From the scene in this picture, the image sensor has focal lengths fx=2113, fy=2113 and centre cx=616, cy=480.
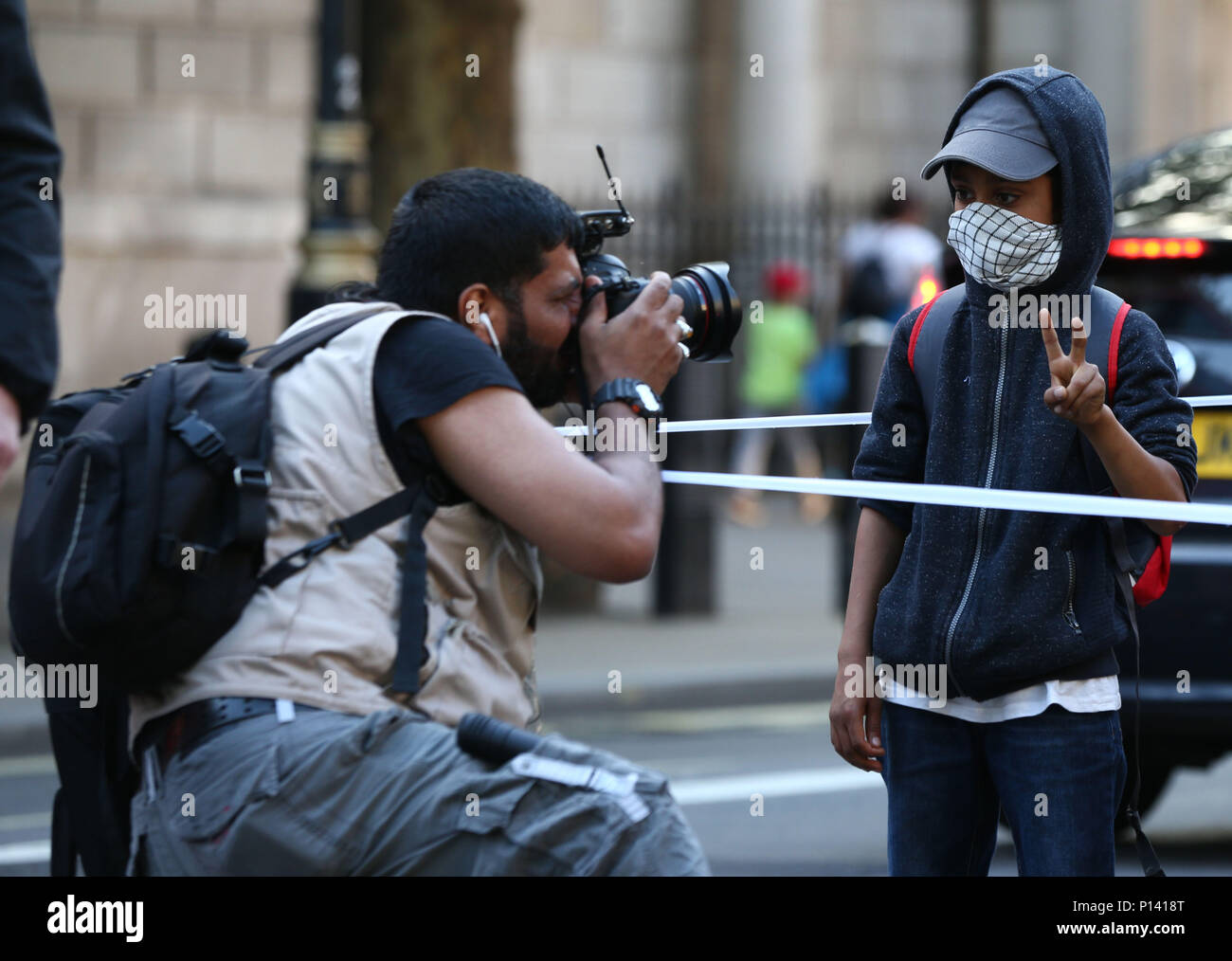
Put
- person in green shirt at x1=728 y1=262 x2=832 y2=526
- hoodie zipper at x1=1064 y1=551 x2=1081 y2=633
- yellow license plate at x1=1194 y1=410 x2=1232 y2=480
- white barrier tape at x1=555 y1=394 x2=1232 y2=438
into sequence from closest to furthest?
hoodie zipper at x1=1064 y1=551 x2=1081 y2=633 < white barrier tape at x1=555 y1=394 x2=1232 y2=438 < yellow license plate at x1=1194 y1=410 x2=1232 y2=480 < person in green shirt at x1=728 y1=262 x2=832 y2=526

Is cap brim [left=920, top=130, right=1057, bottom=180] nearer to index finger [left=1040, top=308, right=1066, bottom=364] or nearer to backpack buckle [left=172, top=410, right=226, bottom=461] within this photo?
index finger [left=1040, top=308, right=1066, bottom=364]

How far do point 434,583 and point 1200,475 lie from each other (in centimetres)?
321

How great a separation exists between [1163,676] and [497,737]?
3.24 meters

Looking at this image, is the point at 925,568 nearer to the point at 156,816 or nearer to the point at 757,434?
the point at 156,816

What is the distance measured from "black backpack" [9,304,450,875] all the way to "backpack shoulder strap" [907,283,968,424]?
0.79 m

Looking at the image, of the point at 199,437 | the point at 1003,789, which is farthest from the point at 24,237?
the point at 1003,789

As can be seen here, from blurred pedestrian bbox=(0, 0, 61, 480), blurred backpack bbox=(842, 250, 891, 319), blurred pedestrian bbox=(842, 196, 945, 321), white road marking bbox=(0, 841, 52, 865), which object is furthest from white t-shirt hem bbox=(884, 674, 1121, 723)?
blurred backpack bbox=(842, 250, 891, 319)

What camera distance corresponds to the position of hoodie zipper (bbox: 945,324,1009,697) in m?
2.92

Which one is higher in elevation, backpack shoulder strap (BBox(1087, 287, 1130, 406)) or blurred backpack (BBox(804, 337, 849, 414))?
backpack shoulder strap (BBox(1087, 287, 1130, 406))

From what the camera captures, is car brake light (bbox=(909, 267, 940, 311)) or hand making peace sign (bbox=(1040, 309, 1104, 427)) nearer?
hand making peace sign (bbox=(1040, 309, 1104, 427))

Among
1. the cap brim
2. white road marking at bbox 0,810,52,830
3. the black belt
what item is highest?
the cap brim

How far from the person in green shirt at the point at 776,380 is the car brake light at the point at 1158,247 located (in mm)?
10636

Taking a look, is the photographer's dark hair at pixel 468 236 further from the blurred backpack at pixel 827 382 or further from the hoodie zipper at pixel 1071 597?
the blurred backpack at pixel 827 382
